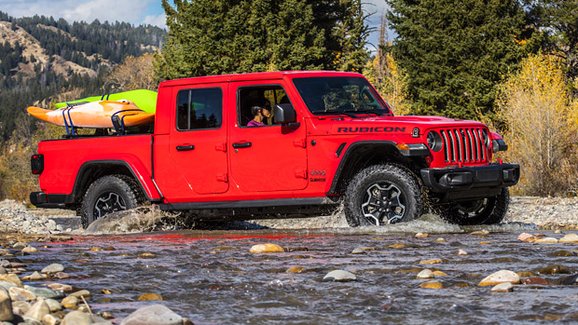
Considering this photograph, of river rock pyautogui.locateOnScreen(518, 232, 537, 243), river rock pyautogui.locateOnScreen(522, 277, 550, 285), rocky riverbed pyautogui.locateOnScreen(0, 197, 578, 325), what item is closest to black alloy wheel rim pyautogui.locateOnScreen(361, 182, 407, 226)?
rocky riverbed pyautogui.locateOnScreen(0, 197, 578, 325)

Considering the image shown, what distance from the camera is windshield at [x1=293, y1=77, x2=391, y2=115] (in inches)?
388

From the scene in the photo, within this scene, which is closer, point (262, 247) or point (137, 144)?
point (262, 247)

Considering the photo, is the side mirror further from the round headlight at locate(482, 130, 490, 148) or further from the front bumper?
the round headlight at locate(482, 130, 490, 148)

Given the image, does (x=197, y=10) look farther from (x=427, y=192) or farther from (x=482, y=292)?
(x=482, y=292)

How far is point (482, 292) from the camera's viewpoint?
16.1 feet

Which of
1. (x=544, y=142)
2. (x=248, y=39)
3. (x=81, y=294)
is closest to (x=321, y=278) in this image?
(x=81, y=294)

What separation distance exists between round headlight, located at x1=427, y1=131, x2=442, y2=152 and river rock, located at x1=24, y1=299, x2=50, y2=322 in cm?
533

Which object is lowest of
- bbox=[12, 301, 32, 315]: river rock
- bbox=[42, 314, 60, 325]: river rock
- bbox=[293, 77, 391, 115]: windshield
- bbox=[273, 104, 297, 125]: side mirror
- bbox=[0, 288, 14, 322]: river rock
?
bbox=[42, 314, 60, 325]: river rock

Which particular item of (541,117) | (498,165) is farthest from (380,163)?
(541,117)

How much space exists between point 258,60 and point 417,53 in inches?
303

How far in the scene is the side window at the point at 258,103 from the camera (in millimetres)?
10008

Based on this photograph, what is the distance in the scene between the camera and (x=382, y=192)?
9.17 metres

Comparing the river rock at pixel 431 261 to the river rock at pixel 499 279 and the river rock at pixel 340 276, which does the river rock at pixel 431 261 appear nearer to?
the river rock at pixel 340 276

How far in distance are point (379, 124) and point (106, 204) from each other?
3863 mm
